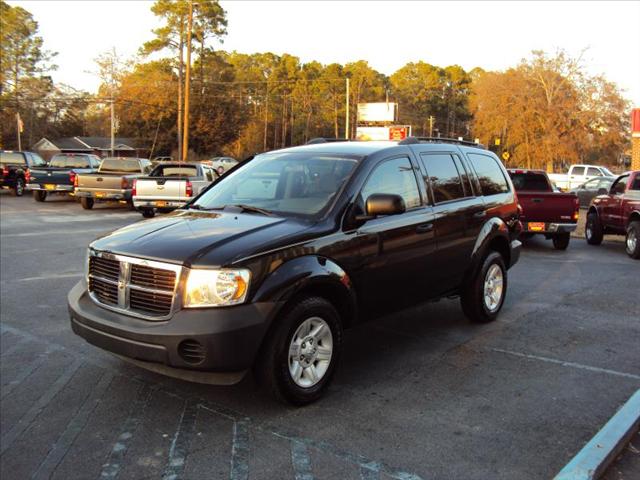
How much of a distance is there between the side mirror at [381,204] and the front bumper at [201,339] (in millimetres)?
1194

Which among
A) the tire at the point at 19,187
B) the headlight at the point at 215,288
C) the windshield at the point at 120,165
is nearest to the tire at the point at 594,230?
the headlight at the point at 215,288

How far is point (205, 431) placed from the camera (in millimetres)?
3822

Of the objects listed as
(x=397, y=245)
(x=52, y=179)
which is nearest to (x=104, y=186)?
(x=52, y=179)

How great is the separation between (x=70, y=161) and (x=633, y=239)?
1979cm

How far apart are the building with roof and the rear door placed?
217 feet

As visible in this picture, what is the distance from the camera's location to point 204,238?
4.09 m

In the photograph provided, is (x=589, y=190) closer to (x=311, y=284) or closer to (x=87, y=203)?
(x=87, y=203)

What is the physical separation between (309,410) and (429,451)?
939mm

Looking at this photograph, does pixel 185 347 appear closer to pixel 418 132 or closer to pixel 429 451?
pixel 429 451

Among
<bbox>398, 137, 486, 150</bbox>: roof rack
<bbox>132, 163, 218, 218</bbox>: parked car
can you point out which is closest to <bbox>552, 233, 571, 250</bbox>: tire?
<bbox>398, 137, 486, 150</bbox>: roof rack

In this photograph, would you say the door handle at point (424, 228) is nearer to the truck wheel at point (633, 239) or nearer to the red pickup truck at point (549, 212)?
the red pickup truck at point (549, 212)

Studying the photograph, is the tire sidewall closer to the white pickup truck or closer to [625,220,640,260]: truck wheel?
[625,220,640,260]: truck wheel

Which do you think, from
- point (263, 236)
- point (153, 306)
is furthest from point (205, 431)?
point (263, 236)

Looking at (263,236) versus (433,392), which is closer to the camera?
(263,236)
